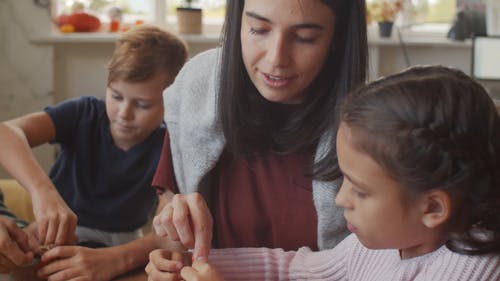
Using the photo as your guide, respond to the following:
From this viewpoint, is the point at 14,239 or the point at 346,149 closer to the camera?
the point at 346,149

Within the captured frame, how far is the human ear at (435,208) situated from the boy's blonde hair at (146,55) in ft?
2.96

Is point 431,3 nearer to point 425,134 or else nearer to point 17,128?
point 17,128

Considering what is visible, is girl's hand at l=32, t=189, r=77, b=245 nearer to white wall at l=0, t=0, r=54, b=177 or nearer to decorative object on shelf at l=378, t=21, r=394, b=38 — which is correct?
white wall at l=0, t=0, r=54, b=177

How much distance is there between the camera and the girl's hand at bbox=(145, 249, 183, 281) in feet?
3.16

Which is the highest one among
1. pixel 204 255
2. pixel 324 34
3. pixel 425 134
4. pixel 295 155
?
pixel 324 34

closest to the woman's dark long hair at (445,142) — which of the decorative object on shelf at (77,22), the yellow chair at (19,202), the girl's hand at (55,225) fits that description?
the girl's hand at (55,225)

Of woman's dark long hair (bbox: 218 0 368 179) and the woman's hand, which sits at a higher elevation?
woman's dark long hair (bbox: 218 0 368 179)

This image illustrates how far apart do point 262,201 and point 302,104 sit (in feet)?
0.66

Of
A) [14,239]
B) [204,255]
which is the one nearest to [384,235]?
[204,255]

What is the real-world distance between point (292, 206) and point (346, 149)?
389 mm

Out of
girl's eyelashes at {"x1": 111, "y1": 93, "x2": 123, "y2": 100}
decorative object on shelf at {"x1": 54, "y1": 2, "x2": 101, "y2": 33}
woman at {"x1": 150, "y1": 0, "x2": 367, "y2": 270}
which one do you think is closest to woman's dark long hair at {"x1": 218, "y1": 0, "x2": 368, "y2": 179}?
woman at {"x1": 150, "y1": 0, "x2": 367, "y2": 270}

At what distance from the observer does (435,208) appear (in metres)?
0.83

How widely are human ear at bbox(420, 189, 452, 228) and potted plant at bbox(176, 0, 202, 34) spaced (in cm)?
210

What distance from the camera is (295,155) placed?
4.03 ft
